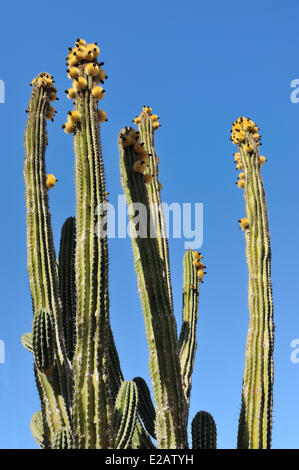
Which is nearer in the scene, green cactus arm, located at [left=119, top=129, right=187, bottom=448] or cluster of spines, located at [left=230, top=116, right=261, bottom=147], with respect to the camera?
green cactus arm, located at [left=119, top=129, right=187, bottom=448]

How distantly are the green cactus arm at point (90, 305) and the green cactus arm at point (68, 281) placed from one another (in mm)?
1188

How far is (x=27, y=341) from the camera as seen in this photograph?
695 centimetres

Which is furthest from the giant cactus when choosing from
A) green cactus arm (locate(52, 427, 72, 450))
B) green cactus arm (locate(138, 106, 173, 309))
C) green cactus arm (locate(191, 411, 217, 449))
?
green cactus arm (locate(138, 106, 173, 309))

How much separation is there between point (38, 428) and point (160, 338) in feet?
7.69

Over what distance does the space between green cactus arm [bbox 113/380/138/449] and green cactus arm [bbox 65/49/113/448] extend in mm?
374

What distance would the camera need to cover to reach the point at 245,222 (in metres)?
7.40

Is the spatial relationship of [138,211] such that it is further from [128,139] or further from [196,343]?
[196,343]

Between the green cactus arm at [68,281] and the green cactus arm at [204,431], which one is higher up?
the green cactus arm at [68,281]

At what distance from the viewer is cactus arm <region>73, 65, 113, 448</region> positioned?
506cm

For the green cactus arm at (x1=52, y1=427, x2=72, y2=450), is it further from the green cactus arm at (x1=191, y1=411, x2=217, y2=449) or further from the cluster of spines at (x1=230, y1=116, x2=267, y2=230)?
the cluster of spines at (x1=230, y1=116, x2=267, y2=230)

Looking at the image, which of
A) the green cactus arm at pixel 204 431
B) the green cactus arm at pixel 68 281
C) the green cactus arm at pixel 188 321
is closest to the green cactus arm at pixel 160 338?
the green cactus arm at pixel 204 431

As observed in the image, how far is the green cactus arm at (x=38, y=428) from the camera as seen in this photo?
7.14m

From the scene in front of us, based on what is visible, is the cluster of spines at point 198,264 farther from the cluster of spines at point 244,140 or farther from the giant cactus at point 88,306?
the giant cactus at point 88,306

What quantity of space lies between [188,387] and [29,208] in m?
2.80
